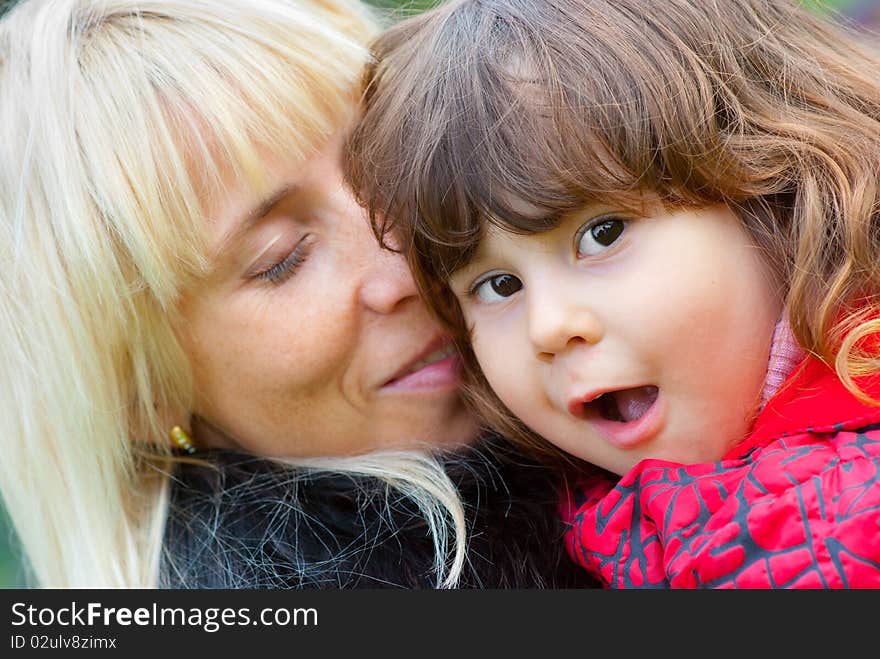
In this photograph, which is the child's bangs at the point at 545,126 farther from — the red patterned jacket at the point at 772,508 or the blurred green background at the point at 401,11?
the blurred green background at the point at 401,11

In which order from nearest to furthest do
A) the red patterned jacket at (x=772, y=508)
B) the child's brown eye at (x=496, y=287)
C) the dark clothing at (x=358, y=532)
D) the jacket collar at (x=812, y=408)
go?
the red patterned jacket at (x=772, y=508) < the jacket collar at (x=812, y=408) < the child's brown eye at (x=496, y=287) < the dark clothing at (x=358, y=532)

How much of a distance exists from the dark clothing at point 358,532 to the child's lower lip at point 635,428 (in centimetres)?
32

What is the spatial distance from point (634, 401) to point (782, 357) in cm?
23

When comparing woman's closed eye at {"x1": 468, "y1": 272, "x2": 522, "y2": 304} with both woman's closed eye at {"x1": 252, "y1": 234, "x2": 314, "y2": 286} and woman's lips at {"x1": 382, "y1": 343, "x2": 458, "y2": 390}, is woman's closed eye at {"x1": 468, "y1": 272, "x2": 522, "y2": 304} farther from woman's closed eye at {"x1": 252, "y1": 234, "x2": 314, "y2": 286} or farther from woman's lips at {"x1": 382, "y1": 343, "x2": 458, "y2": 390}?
woman's closed eye at {"x1": 252, "y1": 234, "x2": 314, "y2": 286}

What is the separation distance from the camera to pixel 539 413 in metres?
1.70

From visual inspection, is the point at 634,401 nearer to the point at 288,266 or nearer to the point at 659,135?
the point at 659,135

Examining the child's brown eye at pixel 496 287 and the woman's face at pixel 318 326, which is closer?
the child's brown eye at pixel 496 287

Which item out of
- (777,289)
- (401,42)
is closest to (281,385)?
(401,42)

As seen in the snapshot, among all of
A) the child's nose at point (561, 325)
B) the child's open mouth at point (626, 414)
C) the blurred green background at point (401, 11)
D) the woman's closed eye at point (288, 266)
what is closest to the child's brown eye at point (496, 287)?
the child's nose at point (561, 325)

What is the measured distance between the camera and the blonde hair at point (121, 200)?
6.37ft

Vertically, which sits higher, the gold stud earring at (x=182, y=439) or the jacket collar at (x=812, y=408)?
the jacket collar at (x=812, y=408)

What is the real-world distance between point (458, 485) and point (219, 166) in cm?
75

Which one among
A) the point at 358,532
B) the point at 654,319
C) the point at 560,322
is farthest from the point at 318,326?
the point at 654,319

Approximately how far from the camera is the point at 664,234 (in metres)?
1.52
